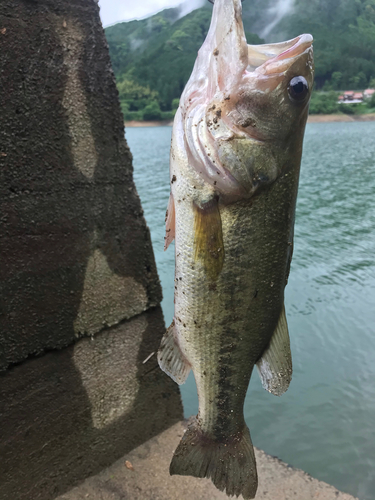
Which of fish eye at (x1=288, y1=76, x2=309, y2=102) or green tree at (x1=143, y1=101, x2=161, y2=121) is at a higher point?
fish eye at (x1=288, y1=76, x2=309, y2=102)

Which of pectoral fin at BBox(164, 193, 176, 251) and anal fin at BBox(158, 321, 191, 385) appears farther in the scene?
anal fin at BBox(158, 321, 191, 385)

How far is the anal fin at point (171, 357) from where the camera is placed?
2002 mm

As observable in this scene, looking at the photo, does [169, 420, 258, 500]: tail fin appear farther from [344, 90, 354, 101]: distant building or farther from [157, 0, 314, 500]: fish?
[344, 90, 354, 101]: distant building

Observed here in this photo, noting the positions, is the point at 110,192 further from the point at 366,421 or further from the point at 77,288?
the point at 366,421

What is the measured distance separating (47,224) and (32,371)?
976mm

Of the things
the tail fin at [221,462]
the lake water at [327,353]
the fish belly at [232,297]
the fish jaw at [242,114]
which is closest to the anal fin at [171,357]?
the fish belly at [232,297]

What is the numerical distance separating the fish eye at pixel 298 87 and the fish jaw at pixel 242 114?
0.05 ft

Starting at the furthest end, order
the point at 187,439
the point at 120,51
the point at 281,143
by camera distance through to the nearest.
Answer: the point at 120,51 < the point at 187,439 < the point at 281,143

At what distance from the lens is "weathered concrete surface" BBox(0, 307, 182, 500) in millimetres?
2662

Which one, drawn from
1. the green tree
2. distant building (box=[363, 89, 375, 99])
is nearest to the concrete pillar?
the green tree

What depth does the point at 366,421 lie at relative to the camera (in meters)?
5.13

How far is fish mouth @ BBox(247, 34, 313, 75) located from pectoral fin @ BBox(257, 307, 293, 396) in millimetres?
1060

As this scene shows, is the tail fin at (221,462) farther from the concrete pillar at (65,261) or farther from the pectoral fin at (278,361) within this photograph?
the concrete pillar at (65,261)

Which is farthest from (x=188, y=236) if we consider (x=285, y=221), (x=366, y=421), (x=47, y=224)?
(x=366, y=421)
